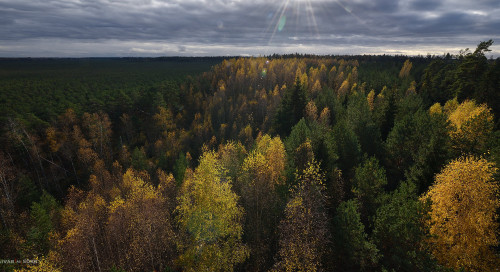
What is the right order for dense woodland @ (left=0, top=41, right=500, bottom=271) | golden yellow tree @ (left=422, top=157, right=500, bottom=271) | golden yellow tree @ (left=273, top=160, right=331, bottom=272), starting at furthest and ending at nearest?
1. golden yellow tree @ (left=273, top=160, right=331, bottom=272)
2. dense woodland @ (left=0, top=41, right=500, bottom=271)
3. golden yellow tree @ (left=422, top=157, right=500, bottom=271)

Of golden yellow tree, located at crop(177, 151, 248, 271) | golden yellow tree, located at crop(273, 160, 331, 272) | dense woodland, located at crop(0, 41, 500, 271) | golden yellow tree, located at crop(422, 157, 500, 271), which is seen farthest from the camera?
golden yellow tree, located at crop(177, 151, 248, 271)

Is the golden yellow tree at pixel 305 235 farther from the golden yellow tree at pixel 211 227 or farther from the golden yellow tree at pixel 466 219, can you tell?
the golden yellow tree at pixel 466 219

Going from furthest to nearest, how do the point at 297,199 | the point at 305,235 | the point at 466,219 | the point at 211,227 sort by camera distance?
the point at 211,227
the point at 297,199
the point at 305,235
the point at 466,219

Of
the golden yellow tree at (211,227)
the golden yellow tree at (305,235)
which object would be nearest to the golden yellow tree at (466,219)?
the golden yellow tree at (305,235)

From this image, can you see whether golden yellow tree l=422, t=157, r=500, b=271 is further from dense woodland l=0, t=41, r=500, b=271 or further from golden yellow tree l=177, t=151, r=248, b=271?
golden yellow tree l=177, t=151, r=248, b=271

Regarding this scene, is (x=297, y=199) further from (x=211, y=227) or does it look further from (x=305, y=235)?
(x=211, y=227)

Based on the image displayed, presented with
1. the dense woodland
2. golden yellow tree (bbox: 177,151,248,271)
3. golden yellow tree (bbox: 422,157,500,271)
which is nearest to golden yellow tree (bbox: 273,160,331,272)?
the dense woodland

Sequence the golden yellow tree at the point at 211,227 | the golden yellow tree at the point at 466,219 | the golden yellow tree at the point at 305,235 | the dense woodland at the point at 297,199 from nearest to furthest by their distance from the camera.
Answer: the golden yellow tree at the point at 466,219 < the dense woodland at the point at 297,199 < the golden yellow tree at the point at 305,235 < the golden yellow tree at the point at 211,227

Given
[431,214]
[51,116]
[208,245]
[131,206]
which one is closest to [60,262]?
[131,206]

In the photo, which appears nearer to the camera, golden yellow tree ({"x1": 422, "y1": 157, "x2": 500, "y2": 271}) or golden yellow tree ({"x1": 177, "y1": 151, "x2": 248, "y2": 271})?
golden yellow tree ({"x1": 422, "y1": 157, "x2": 500, "y2": 271})

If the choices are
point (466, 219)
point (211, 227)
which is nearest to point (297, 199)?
point (211, 227)
